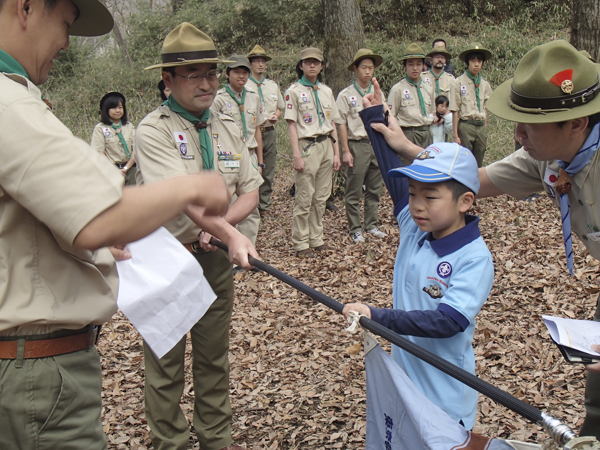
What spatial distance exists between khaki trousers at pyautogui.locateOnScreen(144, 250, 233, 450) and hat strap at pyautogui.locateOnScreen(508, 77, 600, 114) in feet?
6.78

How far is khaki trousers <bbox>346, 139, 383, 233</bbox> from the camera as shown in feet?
29.0

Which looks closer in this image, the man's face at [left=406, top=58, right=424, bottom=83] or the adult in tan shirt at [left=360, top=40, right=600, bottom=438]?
the adult in tan shirt at [left=360, top=40, right=600, bottom=438]

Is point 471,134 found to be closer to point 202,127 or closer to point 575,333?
point 202,127

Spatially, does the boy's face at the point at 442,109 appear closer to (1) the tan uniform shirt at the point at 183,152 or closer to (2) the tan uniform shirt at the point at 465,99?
(2) the tan uniform shirt at the point at 465,99

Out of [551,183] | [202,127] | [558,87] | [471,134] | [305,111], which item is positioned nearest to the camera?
[558,87]

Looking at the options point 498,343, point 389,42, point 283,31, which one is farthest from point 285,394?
point 283,31

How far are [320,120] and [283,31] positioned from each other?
17.5 meters

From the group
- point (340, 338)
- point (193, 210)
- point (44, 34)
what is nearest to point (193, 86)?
point (193, 210)

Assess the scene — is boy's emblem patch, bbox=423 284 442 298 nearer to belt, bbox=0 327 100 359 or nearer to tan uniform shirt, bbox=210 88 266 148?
belt, bbox=0 327 100 359

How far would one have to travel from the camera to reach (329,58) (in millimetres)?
10711

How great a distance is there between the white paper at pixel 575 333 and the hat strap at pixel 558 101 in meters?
0.96

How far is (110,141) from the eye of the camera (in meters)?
10.2

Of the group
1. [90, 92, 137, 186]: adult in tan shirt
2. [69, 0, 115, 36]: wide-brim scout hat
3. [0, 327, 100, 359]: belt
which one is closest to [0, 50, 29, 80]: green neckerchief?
[69, 0, 115, 36]: wide-brim scout hat

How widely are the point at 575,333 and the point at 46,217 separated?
2133 mm
